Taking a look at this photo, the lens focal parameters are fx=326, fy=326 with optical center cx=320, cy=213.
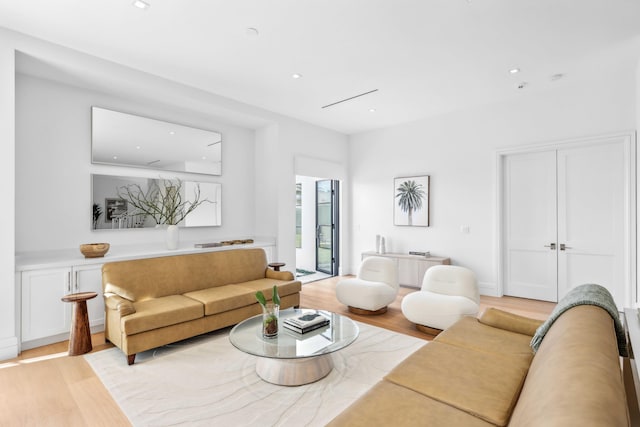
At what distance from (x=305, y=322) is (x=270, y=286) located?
1.34 meters

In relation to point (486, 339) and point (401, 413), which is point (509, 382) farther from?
point (401, 413)

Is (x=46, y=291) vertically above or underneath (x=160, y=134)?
underneath

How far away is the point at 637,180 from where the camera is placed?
3896 mm

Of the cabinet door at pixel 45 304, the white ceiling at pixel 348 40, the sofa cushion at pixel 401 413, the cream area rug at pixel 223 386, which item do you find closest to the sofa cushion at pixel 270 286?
the cream area rug at pixel 223 386

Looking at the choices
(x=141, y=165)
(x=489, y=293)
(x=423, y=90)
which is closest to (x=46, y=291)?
(x=141, y=165)

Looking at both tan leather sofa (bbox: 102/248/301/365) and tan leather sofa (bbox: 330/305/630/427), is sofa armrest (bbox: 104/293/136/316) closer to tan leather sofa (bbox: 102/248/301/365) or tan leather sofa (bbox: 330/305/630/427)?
tan leather sofa (bbox: 102/248/301/365)

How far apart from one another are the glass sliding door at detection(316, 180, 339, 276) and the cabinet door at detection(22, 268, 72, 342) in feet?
15.2

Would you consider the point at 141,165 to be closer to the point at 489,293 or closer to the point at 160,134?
the point at 160,134

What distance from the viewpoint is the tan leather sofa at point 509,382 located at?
93 cm

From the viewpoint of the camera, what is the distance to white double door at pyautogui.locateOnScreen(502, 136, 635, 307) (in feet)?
13.5

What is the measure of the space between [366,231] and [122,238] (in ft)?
13.9

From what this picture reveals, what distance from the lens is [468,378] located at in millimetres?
1752

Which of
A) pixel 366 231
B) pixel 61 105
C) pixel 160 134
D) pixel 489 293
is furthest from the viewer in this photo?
pixel 366 231

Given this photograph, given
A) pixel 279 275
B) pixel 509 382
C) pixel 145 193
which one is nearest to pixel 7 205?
pixel 145 193
